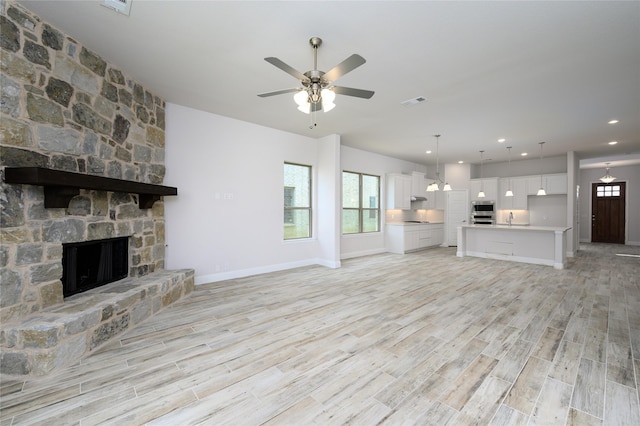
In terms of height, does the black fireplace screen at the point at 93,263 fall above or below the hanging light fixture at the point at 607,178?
below

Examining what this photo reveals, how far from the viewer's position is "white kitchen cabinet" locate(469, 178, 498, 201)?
28.9ft

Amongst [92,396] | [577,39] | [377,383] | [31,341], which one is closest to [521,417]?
[377,383]

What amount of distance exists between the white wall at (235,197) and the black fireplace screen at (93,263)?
0.80 m

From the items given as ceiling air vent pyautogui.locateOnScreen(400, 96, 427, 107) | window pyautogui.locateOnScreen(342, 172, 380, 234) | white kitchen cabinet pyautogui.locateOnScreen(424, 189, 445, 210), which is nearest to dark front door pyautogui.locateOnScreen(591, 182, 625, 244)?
white kitchen cabinet pyautogui.locateOnScreen(424, 189, 445, 210)

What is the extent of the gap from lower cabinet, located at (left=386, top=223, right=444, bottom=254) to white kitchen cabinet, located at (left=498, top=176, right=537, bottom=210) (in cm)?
244

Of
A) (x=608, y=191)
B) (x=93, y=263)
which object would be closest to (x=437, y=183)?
(x=93, y=263)

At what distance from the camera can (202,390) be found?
199 centimetres

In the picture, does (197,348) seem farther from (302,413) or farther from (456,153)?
(456,153)

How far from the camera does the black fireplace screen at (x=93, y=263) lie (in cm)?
283

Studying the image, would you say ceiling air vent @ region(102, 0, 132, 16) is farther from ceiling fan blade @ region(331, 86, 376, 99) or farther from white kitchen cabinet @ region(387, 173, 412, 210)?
white kitchen cabinet @ region(387, 173, 412, 210)

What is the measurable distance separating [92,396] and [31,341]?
2.54 feet

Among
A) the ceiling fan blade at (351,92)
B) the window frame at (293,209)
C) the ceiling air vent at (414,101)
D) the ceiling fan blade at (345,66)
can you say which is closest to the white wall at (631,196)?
the ceiling air vent at (414,101)

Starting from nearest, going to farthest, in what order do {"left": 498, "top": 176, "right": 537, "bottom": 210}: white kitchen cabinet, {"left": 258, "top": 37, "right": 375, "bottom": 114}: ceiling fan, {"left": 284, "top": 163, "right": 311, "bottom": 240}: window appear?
{"left": 258, "top": 37, "right": 375, "bottom": 114}: ceiling fan
{"left": 284, "top": 163, "right": 311, "bottom": 240}: window
{"left": 498, "top": 176, "right": 537, "bottom": 210}: white kitchen cabinet

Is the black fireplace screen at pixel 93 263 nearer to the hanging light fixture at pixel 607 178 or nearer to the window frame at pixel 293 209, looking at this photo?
the window frame at pixel 293 209
